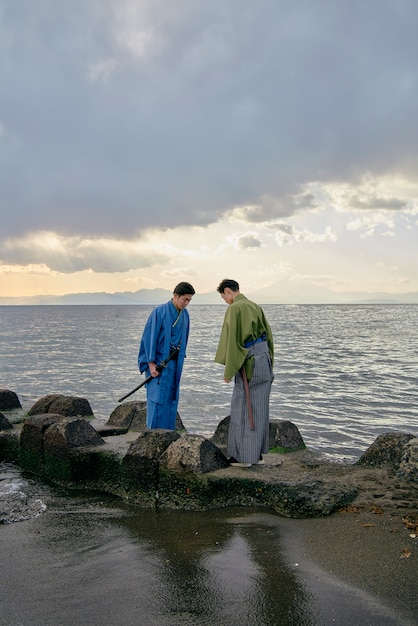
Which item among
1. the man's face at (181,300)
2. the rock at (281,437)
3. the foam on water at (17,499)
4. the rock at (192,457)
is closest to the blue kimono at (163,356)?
the man's face at (181,300)

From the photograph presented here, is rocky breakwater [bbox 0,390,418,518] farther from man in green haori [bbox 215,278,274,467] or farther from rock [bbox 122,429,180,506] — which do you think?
man in green haori [bbox 215,278,274,467]

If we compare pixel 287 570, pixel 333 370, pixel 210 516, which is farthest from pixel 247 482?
pixel 333 370

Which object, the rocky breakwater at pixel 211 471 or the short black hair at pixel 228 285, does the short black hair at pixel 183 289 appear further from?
the rocky breakwater at pixel 211 471

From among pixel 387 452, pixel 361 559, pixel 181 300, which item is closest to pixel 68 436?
pixel 181 300

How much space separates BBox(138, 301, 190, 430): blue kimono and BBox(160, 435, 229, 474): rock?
1.34m

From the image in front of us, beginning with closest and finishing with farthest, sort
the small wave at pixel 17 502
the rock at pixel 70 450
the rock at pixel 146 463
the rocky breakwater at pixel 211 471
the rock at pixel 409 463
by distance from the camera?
the rocky breakwater at pixel 211 471 → the small wave at pixel 17 502 → the rock at pixel 409 463 → the rock at pixel 146 463 → the rock at pixel 70 450

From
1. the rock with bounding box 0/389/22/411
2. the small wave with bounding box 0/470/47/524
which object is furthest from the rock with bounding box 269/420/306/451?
the rock with bounding box 0/389/22/411

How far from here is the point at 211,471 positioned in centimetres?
525

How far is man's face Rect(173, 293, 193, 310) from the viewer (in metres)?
6.59

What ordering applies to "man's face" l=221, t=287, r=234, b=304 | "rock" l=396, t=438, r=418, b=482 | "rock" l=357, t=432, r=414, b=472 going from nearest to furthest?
"rock" l=396, t=438, r=418, b=482 → "rock" l=357, t=432, r=414, b=472 → "man's face" l=221, t=287, r=234, b=304

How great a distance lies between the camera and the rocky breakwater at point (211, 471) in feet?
16.1

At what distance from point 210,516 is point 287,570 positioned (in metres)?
1.26

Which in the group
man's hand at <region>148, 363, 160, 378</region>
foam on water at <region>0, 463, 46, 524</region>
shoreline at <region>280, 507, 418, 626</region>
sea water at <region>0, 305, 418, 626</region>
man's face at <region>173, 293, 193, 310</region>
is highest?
man's face at <region>173, 293, 193, 310</region>

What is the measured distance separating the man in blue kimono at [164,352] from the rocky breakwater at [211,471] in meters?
0.56
